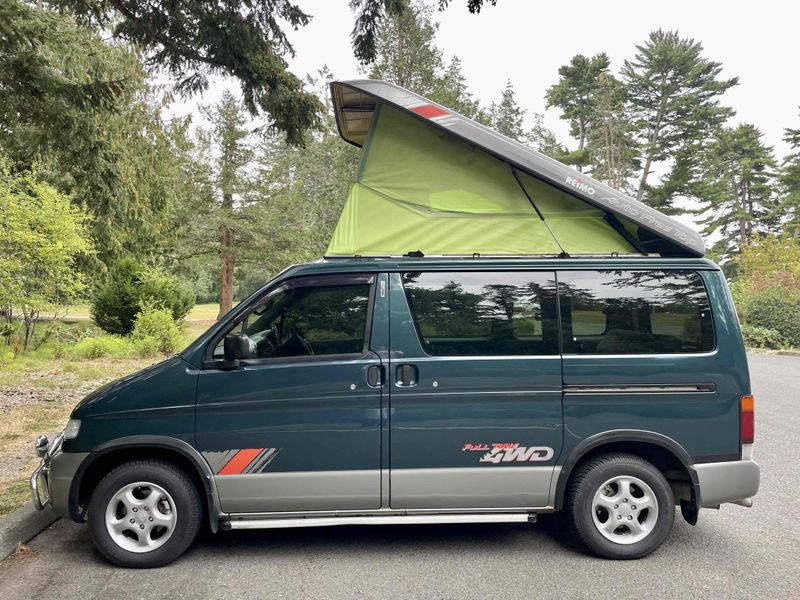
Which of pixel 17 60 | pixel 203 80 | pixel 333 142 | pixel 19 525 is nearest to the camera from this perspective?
pixel 19 525

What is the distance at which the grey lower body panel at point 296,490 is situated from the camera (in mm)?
4258

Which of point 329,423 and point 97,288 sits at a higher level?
point 97,288

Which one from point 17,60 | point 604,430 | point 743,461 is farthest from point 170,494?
point 17,60

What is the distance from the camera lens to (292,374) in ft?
14.1

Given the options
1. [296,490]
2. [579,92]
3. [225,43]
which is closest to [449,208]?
[296,490]

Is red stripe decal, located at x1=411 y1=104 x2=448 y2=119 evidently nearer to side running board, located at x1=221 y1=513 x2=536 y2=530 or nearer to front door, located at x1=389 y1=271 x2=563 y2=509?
front door, located at x1=389 y1=271 x2=563 y2=509

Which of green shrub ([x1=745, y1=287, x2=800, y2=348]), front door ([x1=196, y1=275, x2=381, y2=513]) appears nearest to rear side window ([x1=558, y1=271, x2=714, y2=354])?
front door ([x1=196, y1=275, x2=381, y2=513])

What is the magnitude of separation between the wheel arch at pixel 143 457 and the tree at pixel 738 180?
46503 mm

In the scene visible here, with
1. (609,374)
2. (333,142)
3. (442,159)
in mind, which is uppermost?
(333,142)

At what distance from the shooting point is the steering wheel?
4.41 metres

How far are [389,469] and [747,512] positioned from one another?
10.5 feet

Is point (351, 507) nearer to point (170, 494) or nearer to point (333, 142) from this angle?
point (170, 494)

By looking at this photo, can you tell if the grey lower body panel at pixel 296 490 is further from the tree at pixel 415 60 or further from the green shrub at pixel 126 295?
the tree at pixel 415 60

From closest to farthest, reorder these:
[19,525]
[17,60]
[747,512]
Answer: [19,525], [747,512], [17,60]
